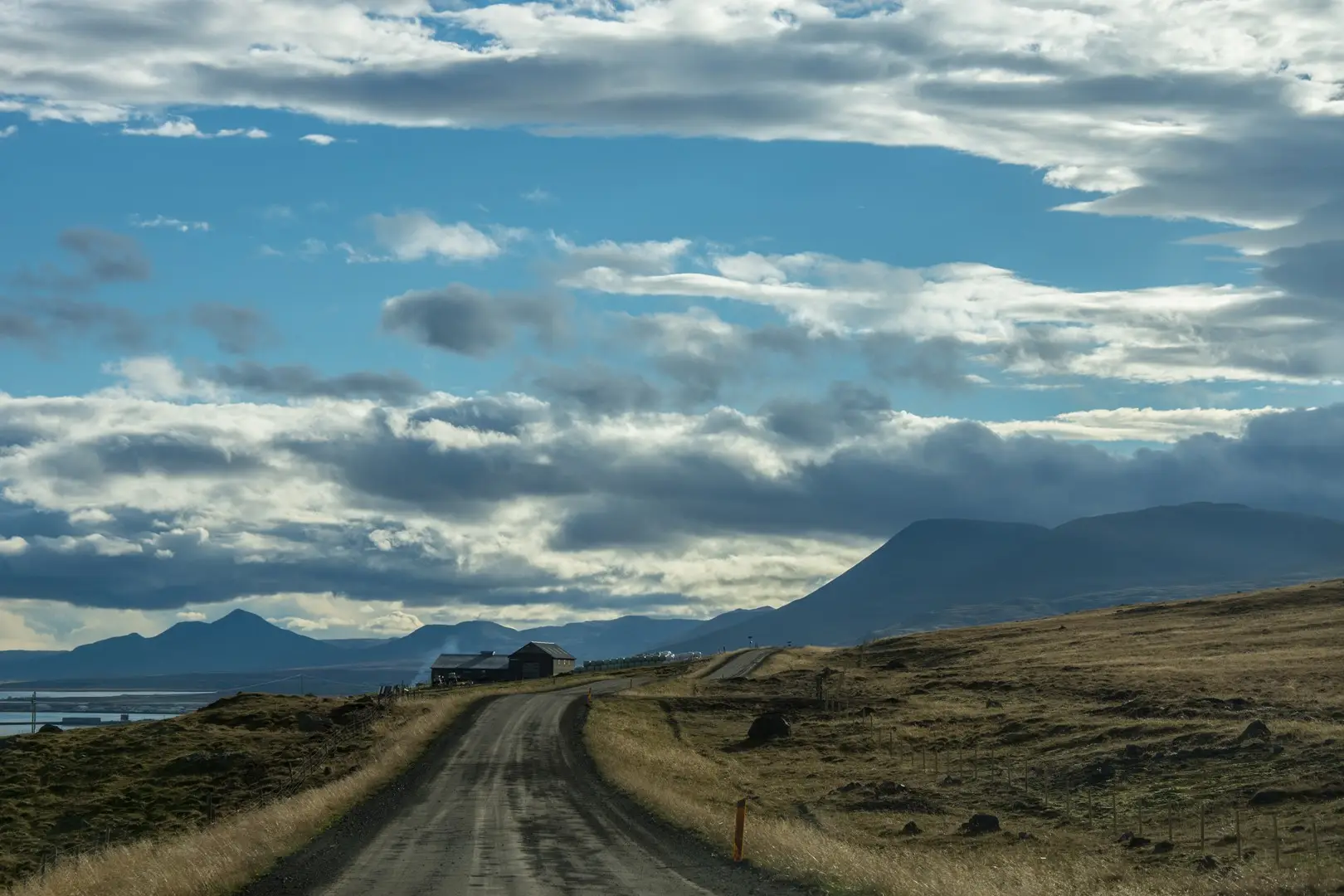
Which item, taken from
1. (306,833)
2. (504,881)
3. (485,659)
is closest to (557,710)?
(306,833)

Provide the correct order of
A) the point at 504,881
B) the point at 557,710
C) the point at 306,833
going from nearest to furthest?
the point at 504,881, the point at 306,833, the point at 557,710

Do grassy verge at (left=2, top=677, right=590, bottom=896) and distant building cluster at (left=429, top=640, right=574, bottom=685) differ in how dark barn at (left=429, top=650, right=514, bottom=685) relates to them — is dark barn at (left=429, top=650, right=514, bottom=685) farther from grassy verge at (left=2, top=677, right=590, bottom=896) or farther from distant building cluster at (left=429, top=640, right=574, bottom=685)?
grassy verge at (left=2, top=677, right=590, bottom=896)

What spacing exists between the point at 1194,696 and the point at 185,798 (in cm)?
4931

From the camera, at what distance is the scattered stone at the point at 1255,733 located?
46.7m

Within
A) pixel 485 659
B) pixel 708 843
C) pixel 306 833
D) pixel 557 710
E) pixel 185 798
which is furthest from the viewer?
pixel 485 659

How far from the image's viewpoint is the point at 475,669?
17325cm

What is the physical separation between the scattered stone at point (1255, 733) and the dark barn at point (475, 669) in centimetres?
11412

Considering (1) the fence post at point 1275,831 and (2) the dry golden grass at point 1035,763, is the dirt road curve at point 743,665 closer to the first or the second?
(2) the dry golden grass at point 1035,763

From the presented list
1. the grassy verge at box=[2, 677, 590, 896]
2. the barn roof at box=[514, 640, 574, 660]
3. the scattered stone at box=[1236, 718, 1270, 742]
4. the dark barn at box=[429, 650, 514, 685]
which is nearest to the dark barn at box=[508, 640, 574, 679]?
the barn roof at box=[514, 640, 574, 660]

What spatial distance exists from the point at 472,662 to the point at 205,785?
115 m

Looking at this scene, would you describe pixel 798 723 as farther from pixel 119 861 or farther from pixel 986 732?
pixel 119 861

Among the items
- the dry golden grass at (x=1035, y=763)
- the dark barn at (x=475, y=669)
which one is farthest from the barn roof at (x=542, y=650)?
the dry golden grass at (x=1035, y=763)

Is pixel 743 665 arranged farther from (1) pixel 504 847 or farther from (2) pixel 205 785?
A: (1) pixel 504 847

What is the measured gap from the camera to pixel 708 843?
34312mm
